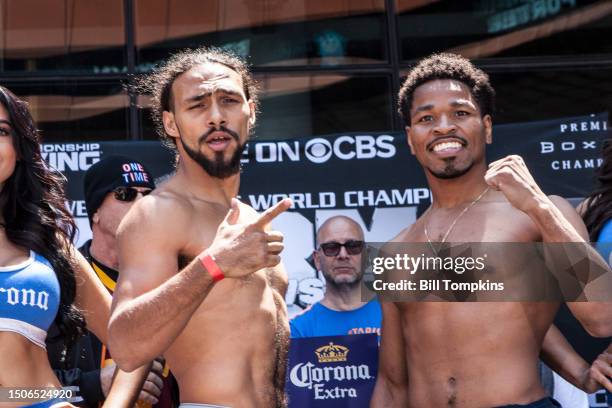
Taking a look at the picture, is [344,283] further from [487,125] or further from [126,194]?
[487,125]

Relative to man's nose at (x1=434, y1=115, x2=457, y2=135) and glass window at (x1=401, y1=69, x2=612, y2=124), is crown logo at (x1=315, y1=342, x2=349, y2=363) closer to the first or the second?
man's nose at (x1=434, y1=115, x2=457, y2=135)

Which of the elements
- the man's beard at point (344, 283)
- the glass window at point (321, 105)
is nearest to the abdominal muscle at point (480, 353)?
the man's beard at point (344, 283)

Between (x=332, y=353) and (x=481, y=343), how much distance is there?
0.96 meters

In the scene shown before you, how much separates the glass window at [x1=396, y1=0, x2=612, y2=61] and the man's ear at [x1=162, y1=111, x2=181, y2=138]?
3261mm

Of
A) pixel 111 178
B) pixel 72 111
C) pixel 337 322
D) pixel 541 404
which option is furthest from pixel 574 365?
pixel 72 111

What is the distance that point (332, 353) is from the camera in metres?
4.36

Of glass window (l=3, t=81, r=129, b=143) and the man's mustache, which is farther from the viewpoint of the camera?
glass window (l=3, t=81, r=129, b=143)

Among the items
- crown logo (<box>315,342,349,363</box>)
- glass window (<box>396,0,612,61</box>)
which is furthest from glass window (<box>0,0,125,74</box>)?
crown logo (<box>315,342,349,363</box>)

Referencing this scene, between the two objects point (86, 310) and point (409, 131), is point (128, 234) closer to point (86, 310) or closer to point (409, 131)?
point (86, 310)

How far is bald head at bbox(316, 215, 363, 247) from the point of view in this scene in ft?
16.8

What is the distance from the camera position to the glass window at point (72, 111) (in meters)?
6.25

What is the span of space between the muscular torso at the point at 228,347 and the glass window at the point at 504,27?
11.7 feet

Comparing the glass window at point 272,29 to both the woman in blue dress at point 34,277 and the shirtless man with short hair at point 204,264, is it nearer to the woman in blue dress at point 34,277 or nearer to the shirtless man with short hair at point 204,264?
the shirtless man with short hair at point 204,264

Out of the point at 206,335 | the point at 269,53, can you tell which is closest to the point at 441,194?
the point at 206,335
